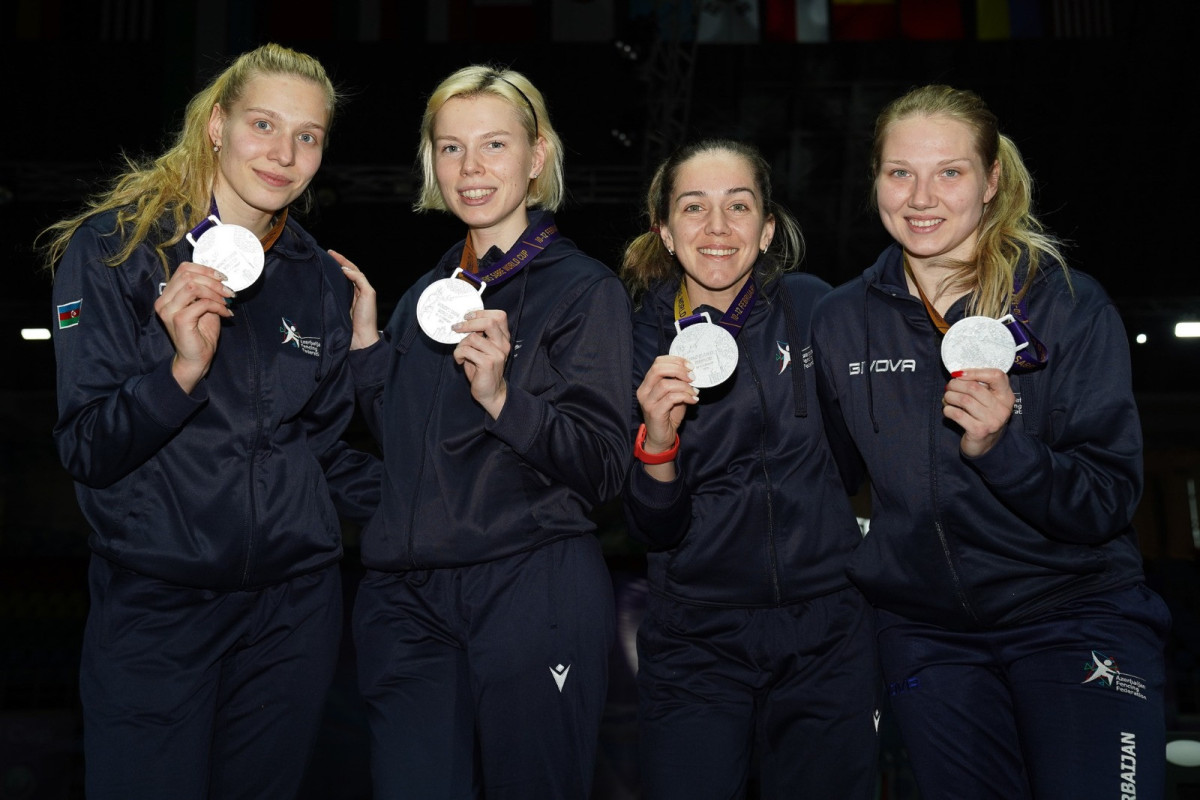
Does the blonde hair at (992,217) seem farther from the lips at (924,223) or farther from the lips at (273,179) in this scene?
the lips at (273,179)

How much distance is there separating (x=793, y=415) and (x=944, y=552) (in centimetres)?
52

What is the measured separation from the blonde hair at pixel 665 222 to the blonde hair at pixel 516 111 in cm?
31

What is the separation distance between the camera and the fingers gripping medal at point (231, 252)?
230 centimetres

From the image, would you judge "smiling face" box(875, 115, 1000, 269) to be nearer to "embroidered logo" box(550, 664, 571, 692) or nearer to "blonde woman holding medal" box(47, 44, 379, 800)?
"embroidered logo" box(550, 664, 571, 692)

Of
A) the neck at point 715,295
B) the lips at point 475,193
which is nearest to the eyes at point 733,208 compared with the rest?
the neck at point 715,295

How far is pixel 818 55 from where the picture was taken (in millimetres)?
9516

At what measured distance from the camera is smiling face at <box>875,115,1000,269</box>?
2449mm

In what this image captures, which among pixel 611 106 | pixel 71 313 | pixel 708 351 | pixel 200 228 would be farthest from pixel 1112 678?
pixel 611 106

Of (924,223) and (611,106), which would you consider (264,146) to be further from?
(611,106)

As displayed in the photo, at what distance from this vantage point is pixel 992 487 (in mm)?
2160

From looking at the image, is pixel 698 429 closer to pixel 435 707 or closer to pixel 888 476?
pixel 888 476

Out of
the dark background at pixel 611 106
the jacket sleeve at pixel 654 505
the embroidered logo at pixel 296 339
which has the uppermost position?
the dark background at pixel 611 106

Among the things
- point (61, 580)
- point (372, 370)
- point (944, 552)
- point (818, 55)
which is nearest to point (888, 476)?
point (944, 552)

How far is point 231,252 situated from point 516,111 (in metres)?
0.72
